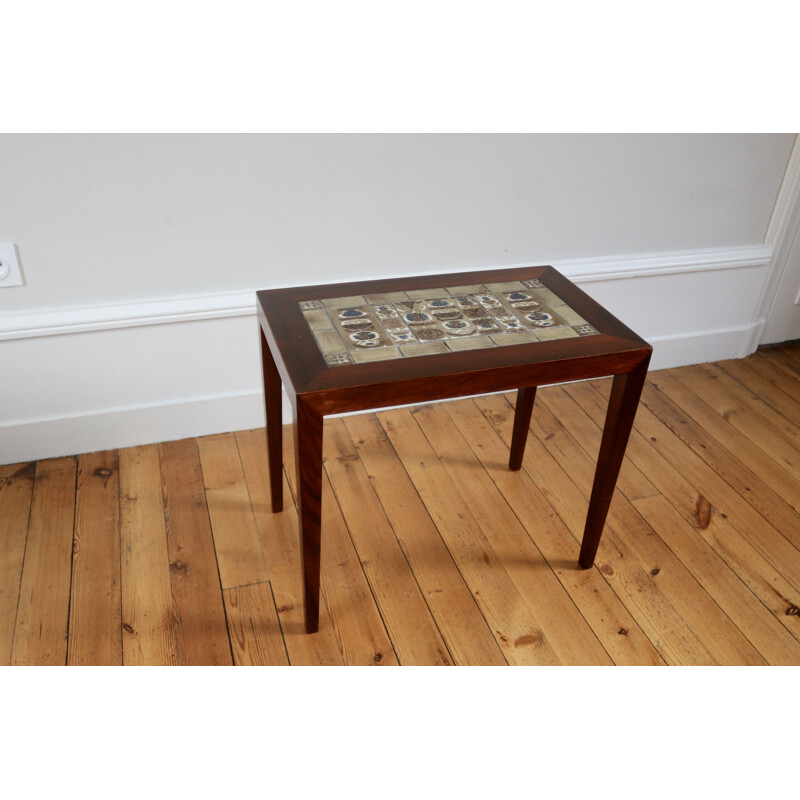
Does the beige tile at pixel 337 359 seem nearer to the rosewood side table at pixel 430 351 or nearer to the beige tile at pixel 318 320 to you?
the rosewood side table at pixel 430 351

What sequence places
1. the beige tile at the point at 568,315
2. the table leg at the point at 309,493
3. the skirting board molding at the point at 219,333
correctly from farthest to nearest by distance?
the skirting board molding at the point at 219,333 < the beige tile at the point at 568,315 < the table leg at the point at 309,493

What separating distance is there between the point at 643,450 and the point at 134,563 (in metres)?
1.47

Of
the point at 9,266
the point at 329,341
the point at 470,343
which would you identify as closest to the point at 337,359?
the point at 329,341

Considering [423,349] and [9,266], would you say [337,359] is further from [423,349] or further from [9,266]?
[9,266]

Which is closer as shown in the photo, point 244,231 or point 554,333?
point 554,333

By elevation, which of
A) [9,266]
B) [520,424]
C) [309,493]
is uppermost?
[9,266]

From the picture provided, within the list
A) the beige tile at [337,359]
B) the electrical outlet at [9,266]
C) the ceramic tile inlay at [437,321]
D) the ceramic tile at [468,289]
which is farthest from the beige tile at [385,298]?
the electrical outlet at [9,266]

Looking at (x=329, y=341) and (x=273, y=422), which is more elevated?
(x=329, y=341)

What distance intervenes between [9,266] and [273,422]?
757 mm

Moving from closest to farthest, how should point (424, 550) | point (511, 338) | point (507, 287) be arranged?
point (511, 338) < point (507, 287) < point (424, 550)

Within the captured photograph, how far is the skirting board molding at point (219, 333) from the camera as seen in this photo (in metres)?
1.91

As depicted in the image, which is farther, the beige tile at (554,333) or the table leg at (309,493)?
the beige tile at (554,333)

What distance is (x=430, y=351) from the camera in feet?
4.62
